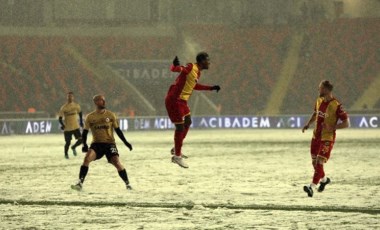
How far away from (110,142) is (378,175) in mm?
6415

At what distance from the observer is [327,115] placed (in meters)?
13.5

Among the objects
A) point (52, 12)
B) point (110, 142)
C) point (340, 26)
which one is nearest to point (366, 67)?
point (340, 26)

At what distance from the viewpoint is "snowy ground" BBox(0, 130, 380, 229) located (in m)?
10.7

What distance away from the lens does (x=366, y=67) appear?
57.1m

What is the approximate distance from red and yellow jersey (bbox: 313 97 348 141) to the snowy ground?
1.06 m

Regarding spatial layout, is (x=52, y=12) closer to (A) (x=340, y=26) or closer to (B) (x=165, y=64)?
(B) (x=165, y=64)

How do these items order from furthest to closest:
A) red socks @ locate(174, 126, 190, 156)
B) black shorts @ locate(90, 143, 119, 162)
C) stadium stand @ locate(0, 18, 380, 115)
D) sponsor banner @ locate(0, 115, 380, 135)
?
stadium stand @ locate(0, 18, 380, 115) < sponsor banner @ locate(0, 115, 380, 135) < red socks @ locate(174, 126, 190, 156) < black shorts @ locate(90, 143, 119, 162)

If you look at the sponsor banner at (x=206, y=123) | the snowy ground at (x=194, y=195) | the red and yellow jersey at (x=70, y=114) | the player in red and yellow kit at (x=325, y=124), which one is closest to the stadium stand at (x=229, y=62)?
the sponsor banner at (x=206, y=123)

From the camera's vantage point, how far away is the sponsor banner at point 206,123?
45.1m

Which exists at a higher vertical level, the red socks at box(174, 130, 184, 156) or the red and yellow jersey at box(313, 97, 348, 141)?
the red and yellow jersey at box(313, 97, 348, 141)

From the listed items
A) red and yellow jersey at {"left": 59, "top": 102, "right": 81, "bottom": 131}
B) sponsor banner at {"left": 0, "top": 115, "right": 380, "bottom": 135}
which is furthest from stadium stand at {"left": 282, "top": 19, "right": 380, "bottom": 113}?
red and yellow jersey at {"left": 59, "top": 102, "right": 81, "bottom": 131}

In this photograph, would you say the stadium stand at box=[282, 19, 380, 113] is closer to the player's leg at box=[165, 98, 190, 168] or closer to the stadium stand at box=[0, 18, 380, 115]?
the stadium stand at box=[0, 18, 380, 115]

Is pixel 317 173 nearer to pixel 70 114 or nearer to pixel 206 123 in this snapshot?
pixel 70 114

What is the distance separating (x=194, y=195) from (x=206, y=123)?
38.8 meters
